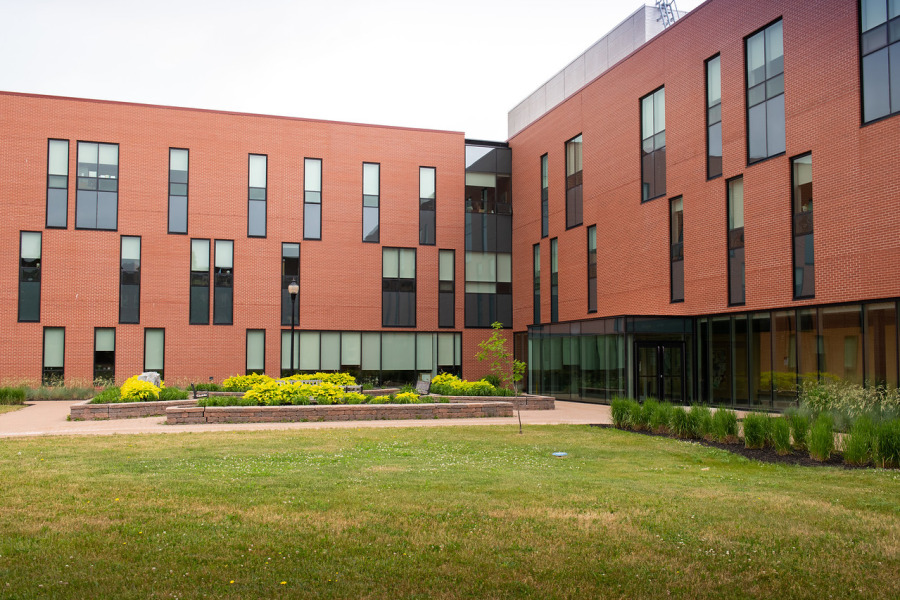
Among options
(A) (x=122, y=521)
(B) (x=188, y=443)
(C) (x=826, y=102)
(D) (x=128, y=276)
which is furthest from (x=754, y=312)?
(D) (x=128, y=276)

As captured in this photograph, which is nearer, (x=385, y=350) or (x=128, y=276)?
(x=128, y=276)

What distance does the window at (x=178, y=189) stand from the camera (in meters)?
35.9

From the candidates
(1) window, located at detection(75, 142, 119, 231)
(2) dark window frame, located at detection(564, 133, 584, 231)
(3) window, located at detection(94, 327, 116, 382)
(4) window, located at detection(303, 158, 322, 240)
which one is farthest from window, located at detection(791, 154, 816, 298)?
(1) window, located at detection(75, 142, 119, 231)

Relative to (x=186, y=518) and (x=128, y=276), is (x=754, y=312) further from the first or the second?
(x=128, y=276)

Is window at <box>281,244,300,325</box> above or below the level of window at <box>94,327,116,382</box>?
above

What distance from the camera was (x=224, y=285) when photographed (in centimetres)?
3638

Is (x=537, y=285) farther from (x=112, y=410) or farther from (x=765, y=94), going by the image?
(x=112, y=410)

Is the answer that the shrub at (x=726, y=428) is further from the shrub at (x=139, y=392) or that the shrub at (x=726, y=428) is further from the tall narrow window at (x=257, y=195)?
the tall narrow window at (x=257, y=195)

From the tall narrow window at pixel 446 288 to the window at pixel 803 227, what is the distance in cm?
2000

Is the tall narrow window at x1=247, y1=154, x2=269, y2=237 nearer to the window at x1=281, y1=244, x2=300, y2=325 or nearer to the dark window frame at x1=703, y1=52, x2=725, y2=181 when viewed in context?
the window at x1=281, y1=244, x2=300, y2=325

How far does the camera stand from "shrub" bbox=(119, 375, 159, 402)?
22.4 metres

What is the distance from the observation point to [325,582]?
5812mm

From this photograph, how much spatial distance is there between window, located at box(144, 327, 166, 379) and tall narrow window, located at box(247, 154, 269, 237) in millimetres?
6505

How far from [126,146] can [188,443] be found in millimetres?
25049
